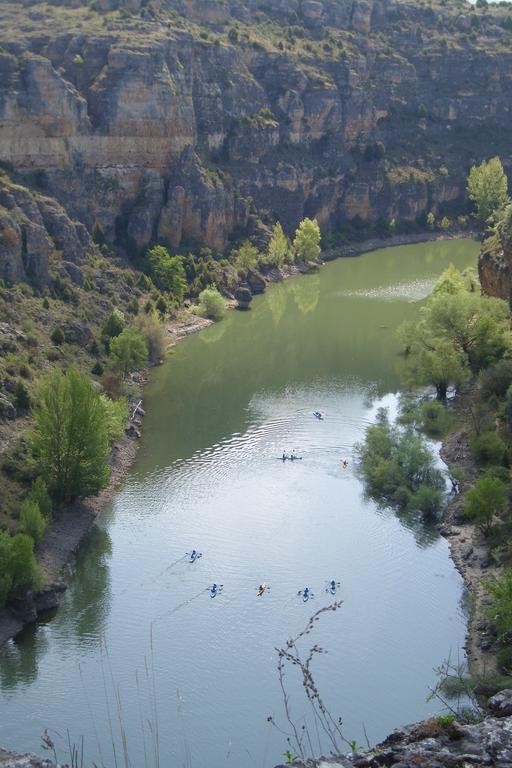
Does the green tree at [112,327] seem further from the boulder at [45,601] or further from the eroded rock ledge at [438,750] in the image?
the eroded rock ledge at [438,750]

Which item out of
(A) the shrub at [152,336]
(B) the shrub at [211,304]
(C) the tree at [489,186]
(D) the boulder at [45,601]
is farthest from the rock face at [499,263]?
(C) the tree at [489,186]

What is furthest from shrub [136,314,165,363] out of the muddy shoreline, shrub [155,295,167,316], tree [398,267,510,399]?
tree [398,267,510,399]

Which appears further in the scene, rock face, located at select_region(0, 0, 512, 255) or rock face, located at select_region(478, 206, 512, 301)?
rock face, located at select_region(0, 0, 512, 255)

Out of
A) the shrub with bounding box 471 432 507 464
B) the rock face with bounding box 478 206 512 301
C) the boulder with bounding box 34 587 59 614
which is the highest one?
the rock face with bounding box 478 206 512 301

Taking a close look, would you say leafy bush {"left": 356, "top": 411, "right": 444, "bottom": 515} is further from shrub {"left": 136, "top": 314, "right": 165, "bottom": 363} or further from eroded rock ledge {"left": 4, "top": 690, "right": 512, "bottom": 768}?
eroded rock ledge {"left": 4, "top": 690, "right": 512, "bottom": 768}

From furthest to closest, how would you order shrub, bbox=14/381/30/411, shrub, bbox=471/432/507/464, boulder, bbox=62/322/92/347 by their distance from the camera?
boulder, bbox=62/322/92/347, shrub, bbox=14/381/30/411, shrub, bbox=471/432/507/464

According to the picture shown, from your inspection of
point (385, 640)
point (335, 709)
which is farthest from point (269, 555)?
point (335, 709)

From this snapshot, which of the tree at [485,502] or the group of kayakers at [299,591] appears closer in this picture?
the group of kayakers at [299,591]
